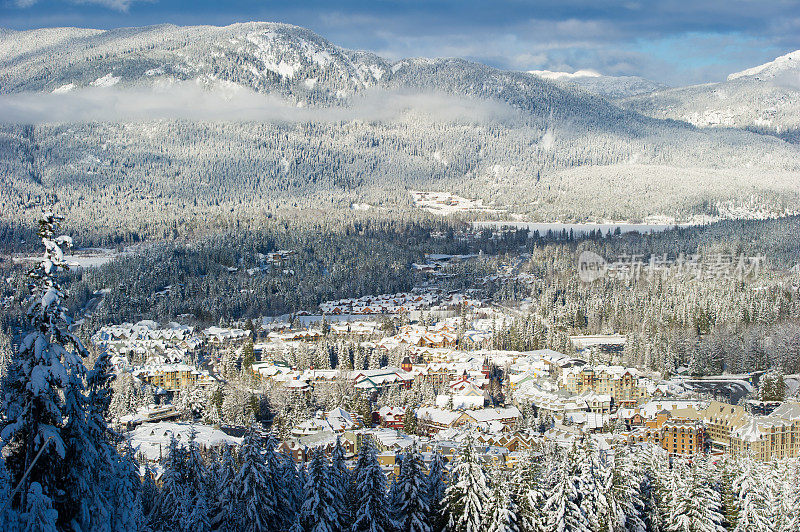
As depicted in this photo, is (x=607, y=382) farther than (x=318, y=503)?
Yes

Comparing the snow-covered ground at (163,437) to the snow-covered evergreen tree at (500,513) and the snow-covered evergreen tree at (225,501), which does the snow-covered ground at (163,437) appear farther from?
the snow-covered evergreen tree at (500,513)

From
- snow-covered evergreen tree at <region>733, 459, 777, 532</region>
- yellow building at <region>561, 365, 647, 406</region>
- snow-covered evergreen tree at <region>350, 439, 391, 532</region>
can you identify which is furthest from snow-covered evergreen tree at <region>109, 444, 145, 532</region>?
yellow building at <region>561, 365, 647, 406</region>

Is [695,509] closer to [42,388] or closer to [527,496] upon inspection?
[527,496]

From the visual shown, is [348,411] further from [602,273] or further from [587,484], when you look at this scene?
[602,273]

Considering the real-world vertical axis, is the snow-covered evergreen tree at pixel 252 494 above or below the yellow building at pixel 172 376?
above

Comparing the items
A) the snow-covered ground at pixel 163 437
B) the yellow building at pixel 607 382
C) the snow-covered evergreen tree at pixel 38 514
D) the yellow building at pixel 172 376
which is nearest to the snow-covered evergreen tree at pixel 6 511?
the snow-covered evergreen tree at pixel 38 514

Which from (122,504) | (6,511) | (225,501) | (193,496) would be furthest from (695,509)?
(6,511)

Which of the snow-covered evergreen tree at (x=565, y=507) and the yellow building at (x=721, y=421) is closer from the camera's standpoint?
the snow-covered evergreen tree at (x=565, y=507)
